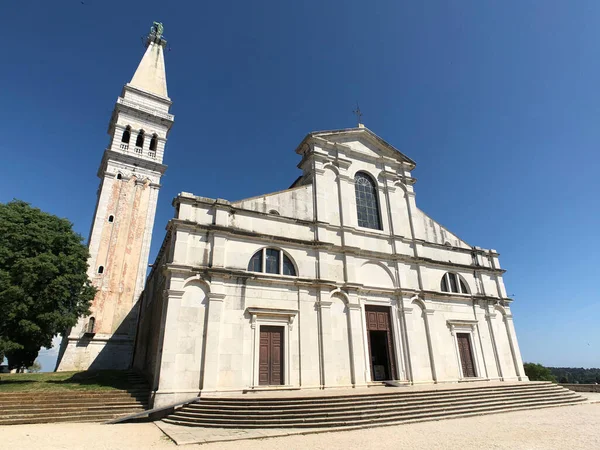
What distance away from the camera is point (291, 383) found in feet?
48.5

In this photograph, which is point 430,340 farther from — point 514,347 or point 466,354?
point 514,347

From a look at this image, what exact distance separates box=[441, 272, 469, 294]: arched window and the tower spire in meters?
Result: 33.5

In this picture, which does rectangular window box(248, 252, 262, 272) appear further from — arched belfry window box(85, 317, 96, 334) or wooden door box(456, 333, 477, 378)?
arched belfry window box(85, 317, 96, 334)

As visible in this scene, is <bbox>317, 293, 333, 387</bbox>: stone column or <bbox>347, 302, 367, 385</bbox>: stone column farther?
<bbox>347, 302, 367, 385</bbox>: stone column

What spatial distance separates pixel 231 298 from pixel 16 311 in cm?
1014

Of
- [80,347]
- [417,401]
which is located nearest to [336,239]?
[417,401]

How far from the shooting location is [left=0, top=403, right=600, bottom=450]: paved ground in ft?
27.3

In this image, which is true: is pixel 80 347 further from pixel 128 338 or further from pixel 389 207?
pixel 389 207

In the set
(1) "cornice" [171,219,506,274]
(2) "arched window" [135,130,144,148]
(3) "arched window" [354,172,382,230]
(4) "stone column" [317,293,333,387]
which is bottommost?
(4) "stone column" [317,293,333,387]

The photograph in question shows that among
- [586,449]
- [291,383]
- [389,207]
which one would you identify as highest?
[389,207]

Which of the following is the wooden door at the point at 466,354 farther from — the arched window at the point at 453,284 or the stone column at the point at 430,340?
the arched window at the point at 453,284

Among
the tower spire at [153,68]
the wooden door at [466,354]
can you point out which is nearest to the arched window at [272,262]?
the wooden door at [466,354]

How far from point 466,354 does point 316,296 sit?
391 inches

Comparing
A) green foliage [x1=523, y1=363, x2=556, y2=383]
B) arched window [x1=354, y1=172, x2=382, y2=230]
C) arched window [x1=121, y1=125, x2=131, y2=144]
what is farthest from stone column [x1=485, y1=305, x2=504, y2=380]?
arched window [x1=121, y1=125, x2=131, y2=144]
